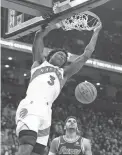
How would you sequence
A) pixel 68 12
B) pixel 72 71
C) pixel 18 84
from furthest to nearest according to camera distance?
pixel 18 84
pixel 68 12
pixel 72 71

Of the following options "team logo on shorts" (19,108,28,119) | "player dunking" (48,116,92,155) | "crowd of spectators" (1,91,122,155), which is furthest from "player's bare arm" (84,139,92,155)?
"crowd of spectators" (1,91,122,155)

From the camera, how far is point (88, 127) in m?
15.6

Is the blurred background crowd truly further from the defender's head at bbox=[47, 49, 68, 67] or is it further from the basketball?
the defender's head at bbox=[47, 49, 68, 67]

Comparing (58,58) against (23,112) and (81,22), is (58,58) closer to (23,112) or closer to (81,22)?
(23,112)

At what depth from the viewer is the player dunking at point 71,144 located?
17.6 ft

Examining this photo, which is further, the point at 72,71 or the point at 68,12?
the point at 68,12

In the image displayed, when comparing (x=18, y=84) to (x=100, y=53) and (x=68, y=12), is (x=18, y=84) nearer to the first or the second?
(x=100, y=53)

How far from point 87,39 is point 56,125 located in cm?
420

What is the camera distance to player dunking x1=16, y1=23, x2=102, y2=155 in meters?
3.66

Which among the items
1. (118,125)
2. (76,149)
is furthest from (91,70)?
(76,149)

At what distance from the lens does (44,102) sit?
3955 millimetres

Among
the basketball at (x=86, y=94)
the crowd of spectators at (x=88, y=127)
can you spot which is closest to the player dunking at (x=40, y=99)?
the basketball at (x=86, y=94)

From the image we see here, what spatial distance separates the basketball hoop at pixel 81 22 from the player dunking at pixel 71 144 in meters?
1.38

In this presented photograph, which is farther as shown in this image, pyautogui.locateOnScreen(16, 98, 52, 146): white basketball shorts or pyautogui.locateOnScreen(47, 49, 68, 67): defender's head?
pyautogui.locateOnScreen(47, 49, 68, 67): defender's head
